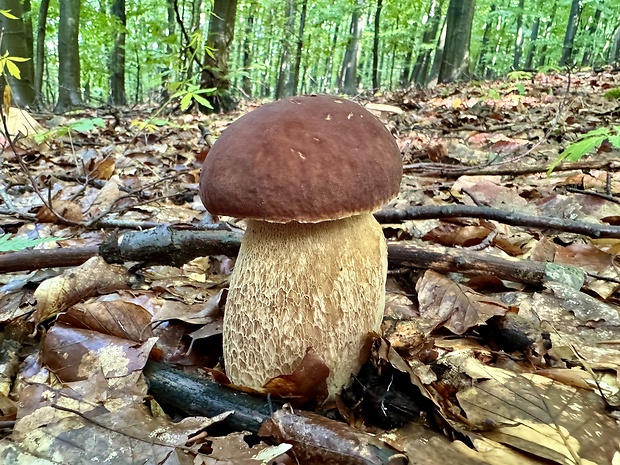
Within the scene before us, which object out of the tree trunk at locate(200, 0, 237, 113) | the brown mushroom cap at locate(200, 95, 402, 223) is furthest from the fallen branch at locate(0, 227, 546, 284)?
the tree trunk at locate(200, 0, 237, 113)

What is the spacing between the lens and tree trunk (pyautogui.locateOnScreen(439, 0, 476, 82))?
1059 centimetres

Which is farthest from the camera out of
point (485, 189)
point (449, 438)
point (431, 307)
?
point (485, 189)

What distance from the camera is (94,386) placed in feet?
5.35

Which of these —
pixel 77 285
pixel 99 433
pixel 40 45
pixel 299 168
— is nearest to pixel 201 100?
pixel 77 285

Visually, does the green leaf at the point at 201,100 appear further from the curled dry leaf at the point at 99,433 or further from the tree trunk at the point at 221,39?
the tree trunk at the point at 221,39

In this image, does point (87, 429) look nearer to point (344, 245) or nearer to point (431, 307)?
point (344, 245)

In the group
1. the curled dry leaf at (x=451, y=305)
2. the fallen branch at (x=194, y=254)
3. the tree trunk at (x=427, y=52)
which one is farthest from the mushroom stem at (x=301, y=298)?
the tree trunk at (x=427, y=52)

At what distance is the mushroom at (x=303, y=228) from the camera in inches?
56.9

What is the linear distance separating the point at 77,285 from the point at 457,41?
→ 10.9 m

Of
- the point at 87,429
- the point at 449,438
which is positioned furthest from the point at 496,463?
the point at 87,429

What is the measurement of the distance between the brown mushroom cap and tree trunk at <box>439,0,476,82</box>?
34.5 ft

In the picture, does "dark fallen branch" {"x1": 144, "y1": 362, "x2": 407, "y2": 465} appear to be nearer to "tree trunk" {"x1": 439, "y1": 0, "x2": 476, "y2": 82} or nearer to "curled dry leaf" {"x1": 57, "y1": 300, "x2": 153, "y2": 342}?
"curled dry leaf" {"x1": 57, "y1": 300, "x2": 153, "y2": 342}

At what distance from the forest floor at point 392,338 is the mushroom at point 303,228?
0.52 ft

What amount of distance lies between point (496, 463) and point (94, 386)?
1293mm
